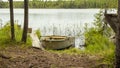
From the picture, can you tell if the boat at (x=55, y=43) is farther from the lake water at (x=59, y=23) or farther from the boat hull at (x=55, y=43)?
the lake water at (x=59, y=23)

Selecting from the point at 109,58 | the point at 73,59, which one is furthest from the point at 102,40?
the point at 109,58

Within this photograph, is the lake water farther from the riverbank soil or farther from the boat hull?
the riverbank soil

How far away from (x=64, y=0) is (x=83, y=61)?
6263cm

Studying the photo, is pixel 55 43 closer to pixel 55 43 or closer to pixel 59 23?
pixel 55 43

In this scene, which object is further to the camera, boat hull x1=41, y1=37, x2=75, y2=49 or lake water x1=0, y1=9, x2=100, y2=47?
lake water x1=0, y1=9, x2=100, y2=47

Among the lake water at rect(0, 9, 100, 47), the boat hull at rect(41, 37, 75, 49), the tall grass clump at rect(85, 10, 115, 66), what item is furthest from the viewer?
the lake water at rect(0, 9, 100, 47)

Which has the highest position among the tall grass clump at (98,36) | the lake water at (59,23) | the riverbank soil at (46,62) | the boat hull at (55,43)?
the riverbank soil at (46,62)

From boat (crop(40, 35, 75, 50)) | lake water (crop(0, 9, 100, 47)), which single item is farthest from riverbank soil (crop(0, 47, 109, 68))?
lake water (crop(0, 9, 100, 47))

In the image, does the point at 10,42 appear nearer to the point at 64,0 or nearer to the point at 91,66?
the point at 91,66

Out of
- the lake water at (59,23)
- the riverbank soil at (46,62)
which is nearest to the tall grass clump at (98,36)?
the lake water at (59,23)

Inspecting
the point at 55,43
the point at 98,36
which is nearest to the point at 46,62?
the point at 98,36

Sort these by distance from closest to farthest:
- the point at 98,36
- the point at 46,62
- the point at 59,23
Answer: the point at 46,62
the point at 98,36
the point at 59,23

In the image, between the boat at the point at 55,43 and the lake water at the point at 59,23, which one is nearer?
the boat at the point at 55,43

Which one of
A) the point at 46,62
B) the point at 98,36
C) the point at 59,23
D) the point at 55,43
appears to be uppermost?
the point at 46,62
